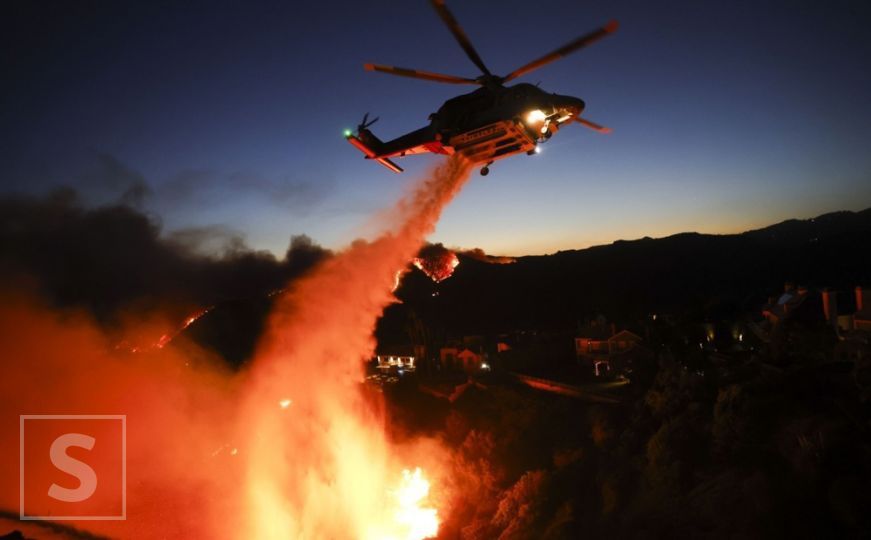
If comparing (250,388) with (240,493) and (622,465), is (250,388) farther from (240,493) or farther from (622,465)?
(622,465)

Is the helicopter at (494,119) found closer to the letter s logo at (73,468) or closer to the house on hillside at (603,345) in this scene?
the house on hillside at (603,345)

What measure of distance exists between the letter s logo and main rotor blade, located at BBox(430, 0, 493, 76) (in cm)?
2525

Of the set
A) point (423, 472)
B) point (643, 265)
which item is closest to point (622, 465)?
point (423, 472)

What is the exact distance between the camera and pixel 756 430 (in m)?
15.8

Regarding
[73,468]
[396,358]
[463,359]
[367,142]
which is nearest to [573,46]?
[367,142]

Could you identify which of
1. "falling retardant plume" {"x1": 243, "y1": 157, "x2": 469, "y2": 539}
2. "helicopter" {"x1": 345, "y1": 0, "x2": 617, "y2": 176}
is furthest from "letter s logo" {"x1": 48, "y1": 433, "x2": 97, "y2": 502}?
"helicopter" {"x1": 345, "y1": 0, "x2": 617, "y2": 176}

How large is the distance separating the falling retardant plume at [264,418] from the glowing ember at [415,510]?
0.22ft

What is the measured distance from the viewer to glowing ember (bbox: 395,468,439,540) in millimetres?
24438

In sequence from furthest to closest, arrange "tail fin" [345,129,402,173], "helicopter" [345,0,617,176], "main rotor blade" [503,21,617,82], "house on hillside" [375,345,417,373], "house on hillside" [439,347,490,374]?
"house on hillside" [375,345,417,373], "house on hillside" [439,347,490,374], "tail fin" [345,129,402,173], "helicopter" [345,0,617,176], "main rotor blade" [503,21,617,82]

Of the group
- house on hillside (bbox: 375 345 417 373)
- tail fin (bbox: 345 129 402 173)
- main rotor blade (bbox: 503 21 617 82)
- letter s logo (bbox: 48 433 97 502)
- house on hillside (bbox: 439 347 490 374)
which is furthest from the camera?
house on hillside (bbox: 375 345 417 373)

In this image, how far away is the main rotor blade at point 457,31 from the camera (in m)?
10.0

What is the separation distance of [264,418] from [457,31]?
2702 centimetres

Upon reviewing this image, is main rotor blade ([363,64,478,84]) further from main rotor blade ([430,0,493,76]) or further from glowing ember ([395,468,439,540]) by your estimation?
glowing ember ([395,468,439,540])

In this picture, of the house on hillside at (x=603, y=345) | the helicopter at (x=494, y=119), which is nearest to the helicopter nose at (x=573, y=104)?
the helicopter at (x=494, y=119)
